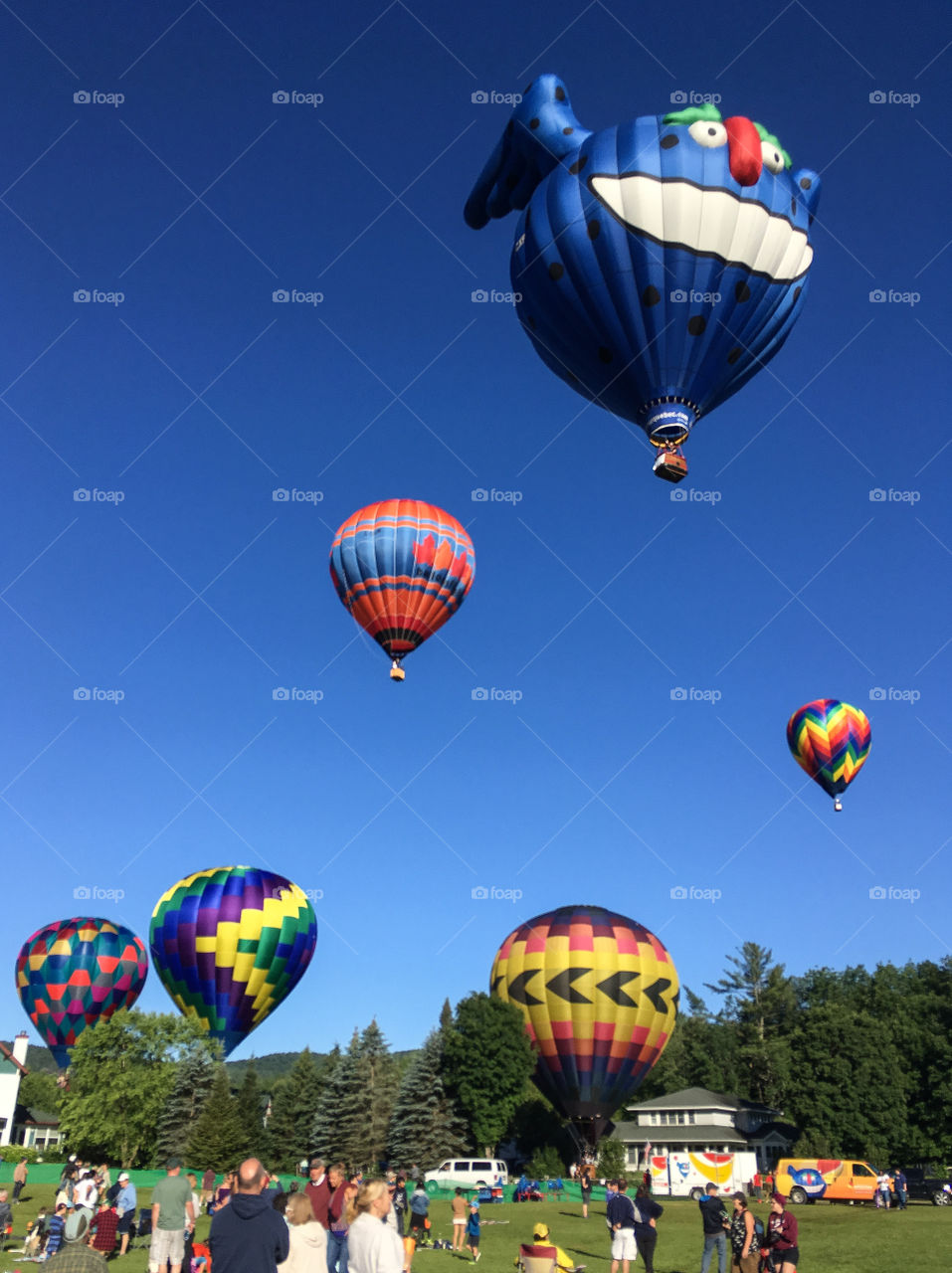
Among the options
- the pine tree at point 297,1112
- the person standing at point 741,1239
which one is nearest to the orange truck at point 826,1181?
the person standing at point 741,1239

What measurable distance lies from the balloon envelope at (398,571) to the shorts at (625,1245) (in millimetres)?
23909

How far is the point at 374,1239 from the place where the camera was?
6402 mm

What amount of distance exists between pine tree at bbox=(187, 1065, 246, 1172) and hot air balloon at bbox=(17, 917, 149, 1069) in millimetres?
16521

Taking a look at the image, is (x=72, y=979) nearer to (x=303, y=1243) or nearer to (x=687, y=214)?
(x=687, y=214)

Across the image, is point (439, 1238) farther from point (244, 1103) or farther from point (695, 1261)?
point (244, 1103)

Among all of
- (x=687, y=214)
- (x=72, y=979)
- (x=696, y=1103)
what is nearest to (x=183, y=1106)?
(x=72, y=979)

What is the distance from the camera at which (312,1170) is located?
10750 millimetres

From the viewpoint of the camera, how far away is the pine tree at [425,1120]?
46625 millimetres

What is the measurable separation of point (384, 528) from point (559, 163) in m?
16.7

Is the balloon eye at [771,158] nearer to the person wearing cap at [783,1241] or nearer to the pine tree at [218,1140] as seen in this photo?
the person wearing cap at [783,1241]

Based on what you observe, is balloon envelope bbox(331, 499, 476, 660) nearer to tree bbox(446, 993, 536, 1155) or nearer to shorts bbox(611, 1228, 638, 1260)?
tree bbox(446, 993, 536, 1155)

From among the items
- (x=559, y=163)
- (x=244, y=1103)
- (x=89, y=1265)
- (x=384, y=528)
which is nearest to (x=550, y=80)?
(x=559, y=163)

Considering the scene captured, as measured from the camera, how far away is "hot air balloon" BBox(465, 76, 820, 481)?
21141mm

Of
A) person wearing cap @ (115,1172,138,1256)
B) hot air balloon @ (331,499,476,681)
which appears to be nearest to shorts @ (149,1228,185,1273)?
person wearing cap @ (115,1172,138,1256)
